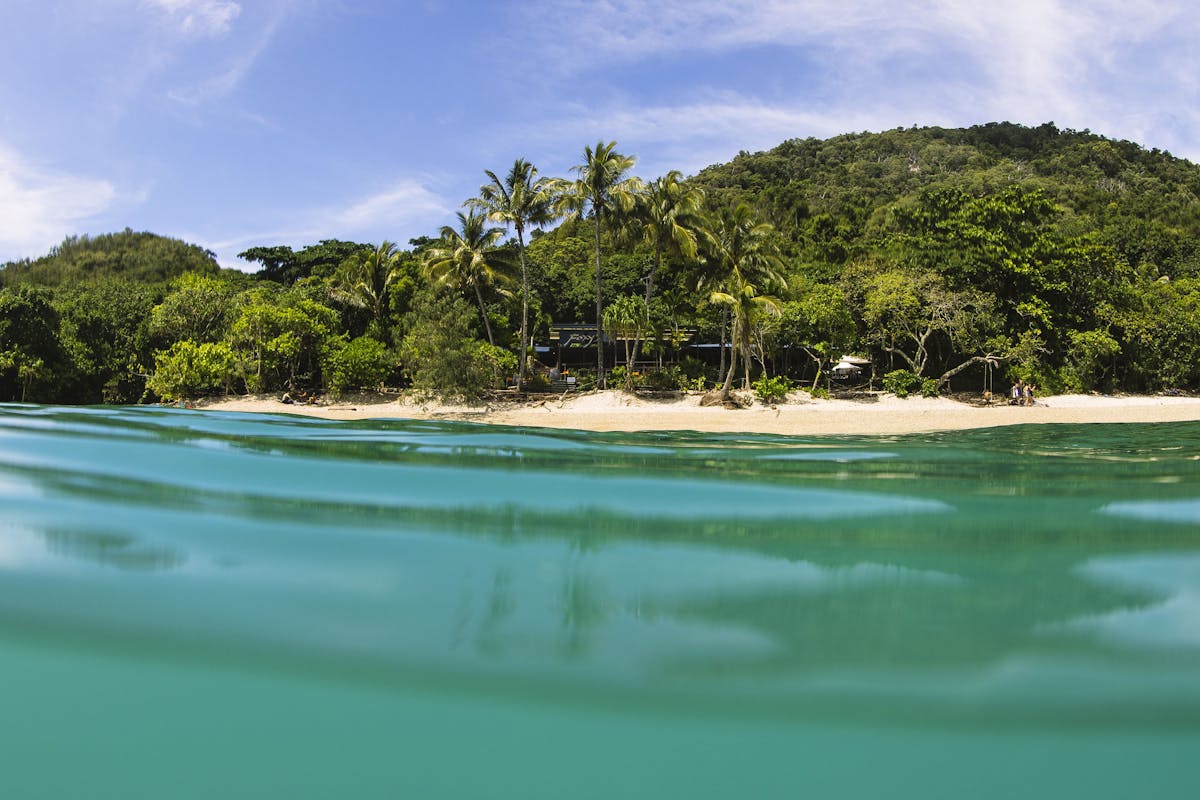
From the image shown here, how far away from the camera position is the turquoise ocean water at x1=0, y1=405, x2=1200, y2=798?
2.14m

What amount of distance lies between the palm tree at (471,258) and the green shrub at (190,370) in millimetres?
10041

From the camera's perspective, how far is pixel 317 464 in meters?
8.34

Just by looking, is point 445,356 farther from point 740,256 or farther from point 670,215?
point 740,256

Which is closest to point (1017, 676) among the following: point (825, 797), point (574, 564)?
point (825, 797)

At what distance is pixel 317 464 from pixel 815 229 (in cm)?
6075

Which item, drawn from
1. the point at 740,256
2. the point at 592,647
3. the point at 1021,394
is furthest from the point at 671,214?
the point at 592,647

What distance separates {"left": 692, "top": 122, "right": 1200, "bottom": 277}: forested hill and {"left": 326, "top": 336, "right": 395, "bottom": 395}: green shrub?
26.5 m

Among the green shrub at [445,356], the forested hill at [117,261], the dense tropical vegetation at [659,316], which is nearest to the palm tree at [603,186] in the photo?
the dense tropical vegetation at [659,316]

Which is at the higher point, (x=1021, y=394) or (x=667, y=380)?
(x=667, y=380)

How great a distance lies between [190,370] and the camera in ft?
101

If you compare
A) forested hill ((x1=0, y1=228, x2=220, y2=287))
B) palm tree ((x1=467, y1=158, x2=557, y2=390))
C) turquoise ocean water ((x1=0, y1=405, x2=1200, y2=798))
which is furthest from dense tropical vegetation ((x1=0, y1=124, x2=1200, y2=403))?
forested hill ((x1=0, y1=228, x2=220, y2=287))

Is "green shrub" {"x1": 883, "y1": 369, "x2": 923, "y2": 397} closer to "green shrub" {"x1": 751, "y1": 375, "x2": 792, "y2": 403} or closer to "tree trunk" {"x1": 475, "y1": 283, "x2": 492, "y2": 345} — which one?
"green shrub" {"x1": 751, "y1": 375, "x2": 792, "y2": 403}

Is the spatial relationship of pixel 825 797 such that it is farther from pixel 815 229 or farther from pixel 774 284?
pixel 815 229

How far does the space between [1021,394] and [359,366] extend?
29.6 m
